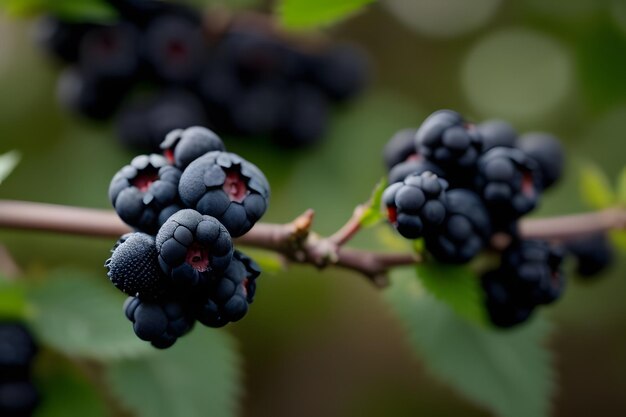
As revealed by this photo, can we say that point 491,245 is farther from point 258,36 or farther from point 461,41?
point 461,41

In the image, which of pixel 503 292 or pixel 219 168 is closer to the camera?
pixel 219 168

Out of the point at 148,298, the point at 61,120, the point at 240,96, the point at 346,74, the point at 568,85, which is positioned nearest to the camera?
the point at 148,298

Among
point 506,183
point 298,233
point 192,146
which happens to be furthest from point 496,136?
point 192,146

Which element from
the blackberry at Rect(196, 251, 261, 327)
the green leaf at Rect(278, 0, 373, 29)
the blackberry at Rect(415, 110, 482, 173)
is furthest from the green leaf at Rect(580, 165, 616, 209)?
the blackberry at Rect(196, 251, 261, 327)

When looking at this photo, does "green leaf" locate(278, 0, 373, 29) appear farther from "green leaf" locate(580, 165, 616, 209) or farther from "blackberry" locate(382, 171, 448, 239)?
"green leaf" locate(580, 165, 616, 209)

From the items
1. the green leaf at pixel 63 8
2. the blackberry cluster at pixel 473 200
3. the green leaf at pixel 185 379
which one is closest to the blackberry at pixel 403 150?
the blackberry cluster at pixel 473 200

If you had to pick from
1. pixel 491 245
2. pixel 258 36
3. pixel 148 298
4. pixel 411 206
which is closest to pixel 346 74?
pixel 258 36

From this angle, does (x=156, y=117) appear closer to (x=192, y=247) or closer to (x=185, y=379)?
(x=185, y=379)

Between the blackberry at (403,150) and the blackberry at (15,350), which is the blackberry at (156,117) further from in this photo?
the blackberry at (403,150)
